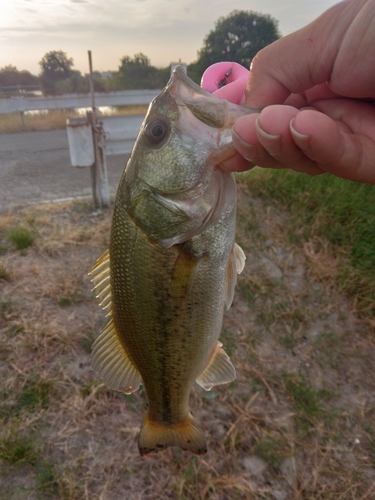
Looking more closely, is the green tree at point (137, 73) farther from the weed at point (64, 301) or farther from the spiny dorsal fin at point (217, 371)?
the spiny dorsal fin at point (217, 371)

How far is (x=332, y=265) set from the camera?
11.3 ft

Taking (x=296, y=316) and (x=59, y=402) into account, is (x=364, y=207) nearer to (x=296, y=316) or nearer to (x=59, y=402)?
(x=296, y=316)

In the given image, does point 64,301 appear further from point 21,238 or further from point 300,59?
point 300,59

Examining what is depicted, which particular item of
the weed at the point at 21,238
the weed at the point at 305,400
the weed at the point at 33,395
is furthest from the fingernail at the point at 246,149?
the weed at the point at 21,238

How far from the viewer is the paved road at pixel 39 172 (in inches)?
205

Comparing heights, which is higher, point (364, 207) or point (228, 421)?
point (364, 207)

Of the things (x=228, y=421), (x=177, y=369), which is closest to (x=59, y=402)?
(x=228, y=421)

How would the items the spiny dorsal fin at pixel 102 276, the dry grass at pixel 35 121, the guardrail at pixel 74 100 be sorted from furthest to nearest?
the dry grass at pixel 35 121
the guardrail at pixel 74 100
the spiny dorsal fin at pixel 102 276

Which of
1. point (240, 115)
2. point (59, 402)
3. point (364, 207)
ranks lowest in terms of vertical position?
point (59, 402)

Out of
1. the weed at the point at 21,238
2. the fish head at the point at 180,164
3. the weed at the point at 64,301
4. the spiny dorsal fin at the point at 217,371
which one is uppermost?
the fish head at the point at 180,164

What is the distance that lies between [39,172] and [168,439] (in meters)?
5.64

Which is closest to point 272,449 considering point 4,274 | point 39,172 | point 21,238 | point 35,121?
point 4,274

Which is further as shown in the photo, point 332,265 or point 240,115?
point 332,265

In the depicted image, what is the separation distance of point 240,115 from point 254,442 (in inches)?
75.3
